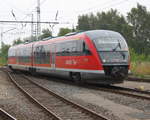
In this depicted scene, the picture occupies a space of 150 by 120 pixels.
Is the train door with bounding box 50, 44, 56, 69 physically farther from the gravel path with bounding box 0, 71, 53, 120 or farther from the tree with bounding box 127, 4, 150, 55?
the tree with bounding box 127, 4, 150, 55

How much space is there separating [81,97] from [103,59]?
3072mm

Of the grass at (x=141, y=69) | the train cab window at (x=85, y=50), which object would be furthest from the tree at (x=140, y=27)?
the train cab window at (x=85, y=50)

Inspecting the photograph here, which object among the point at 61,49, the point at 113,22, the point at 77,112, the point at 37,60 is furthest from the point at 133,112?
the point at 113,22

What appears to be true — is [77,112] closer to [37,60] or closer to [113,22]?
[37,60]

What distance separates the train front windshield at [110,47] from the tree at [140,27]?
2327 inches

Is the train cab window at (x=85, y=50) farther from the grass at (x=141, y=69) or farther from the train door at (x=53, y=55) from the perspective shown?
the grass at (x=141, y=69)

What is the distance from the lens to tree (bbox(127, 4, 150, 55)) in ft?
252

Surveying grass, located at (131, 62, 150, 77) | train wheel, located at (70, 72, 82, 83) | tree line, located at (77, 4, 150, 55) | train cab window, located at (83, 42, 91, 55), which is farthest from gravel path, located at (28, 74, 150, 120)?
tree line, located at (77, 4, 150, 55)

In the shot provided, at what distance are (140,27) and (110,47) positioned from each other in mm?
65571

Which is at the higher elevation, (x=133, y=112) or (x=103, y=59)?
(x=103, y=59)

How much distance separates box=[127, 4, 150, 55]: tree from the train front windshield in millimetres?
59110

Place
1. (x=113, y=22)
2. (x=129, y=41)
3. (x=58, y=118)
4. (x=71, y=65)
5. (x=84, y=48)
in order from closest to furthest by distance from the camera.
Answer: (x=58, y=118), (x=84, y=48), (x=71, y=65), (x=129, y=41), (x=113, y=22)

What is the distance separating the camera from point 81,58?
17812 millimetres

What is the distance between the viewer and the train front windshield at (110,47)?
16594 millimetres
